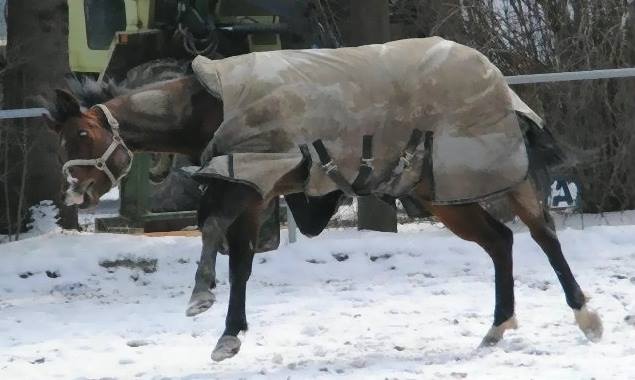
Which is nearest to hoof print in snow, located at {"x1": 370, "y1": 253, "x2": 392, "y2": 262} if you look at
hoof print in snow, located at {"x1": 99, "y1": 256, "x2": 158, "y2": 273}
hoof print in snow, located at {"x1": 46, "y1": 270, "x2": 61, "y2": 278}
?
hoof print in snow, located at {"x1": 99, "y1": 256, "x2": 158, "y2": 273}

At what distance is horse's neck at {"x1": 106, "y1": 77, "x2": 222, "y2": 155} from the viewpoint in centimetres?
559

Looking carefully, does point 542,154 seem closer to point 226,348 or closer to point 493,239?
point 493,239

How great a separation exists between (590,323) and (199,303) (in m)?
1.84

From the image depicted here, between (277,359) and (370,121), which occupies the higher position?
(370,121)

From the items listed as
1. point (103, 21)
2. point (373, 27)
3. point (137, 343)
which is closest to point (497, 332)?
point (137, 343)

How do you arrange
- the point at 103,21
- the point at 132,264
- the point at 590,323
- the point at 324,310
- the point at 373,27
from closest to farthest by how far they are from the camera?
the point at 590,323, the point at 324,310, the point at 132,264, the point at 373,27, the point at 103,21

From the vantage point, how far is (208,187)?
5480mm

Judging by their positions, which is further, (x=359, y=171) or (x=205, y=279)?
(x=359, y=171)

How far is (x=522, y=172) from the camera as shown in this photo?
583 cm

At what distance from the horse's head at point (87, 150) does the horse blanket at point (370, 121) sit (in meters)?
0.43

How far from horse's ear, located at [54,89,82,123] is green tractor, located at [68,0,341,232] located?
164 inches

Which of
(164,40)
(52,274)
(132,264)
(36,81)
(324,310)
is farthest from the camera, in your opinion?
(164,40)

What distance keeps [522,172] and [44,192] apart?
5405mm

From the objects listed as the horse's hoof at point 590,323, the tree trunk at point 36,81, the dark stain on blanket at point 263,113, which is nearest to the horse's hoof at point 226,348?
the dark stain on blanket at point 263,113
